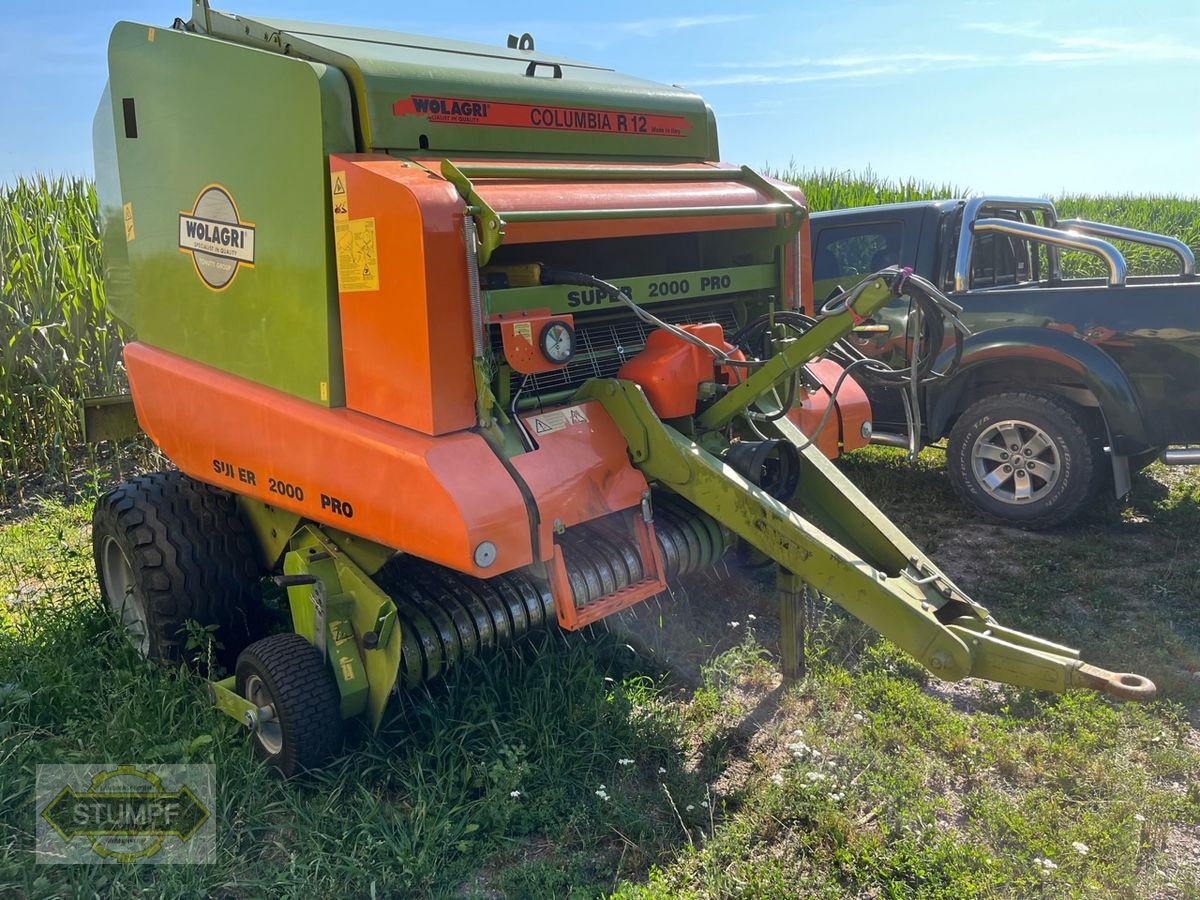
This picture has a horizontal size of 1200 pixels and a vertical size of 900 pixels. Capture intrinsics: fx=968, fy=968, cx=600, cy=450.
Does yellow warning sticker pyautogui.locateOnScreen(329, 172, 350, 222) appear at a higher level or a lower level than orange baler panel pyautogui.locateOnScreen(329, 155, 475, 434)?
higher

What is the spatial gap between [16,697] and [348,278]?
2028 millimetres

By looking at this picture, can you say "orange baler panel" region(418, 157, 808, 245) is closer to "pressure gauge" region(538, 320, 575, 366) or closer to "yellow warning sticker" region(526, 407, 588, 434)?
"pressure gauge" region(538, 320, 575, 366)

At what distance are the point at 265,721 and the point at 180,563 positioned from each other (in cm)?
85

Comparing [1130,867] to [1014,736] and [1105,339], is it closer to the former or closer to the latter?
[1014,736]

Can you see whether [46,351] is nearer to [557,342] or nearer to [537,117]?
[537,117]

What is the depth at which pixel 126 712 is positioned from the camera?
3426mm

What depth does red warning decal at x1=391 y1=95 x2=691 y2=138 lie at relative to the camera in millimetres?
3334

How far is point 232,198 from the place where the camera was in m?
3.34

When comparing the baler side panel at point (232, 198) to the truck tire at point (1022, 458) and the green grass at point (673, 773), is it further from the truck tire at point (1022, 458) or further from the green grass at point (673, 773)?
the truck tire at point (1022, 458)

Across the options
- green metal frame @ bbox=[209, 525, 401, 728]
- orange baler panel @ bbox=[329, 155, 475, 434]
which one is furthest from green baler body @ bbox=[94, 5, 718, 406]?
green metal frame @ bbox=[209, 525, 401, 728]

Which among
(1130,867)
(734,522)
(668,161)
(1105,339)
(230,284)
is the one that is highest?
(668,161)

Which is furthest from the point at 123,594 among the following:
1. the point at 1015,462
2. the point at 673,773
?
the point at 1015,462

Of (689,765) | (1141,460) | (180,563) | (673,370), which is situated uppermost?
(673,370)

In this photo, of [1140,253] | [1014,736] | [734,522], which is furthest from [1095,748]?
[1140,253]
